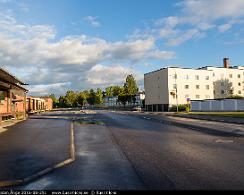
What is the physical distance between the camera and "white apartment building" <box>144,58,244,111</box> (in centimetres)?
7375

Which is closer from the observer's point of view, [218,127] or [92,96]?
[218,127]

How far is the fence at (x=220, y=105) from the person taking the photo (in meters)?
53.7

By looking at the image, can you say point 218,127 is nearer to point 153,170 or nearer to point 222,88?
point 153,170

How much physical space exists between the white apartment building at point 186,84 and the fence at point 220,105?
20.9ft

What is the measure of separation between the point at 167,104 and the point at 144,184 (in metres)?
67.3

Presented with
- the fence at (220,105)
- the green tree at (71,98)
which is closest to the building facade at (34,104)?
the fence at (220,105)

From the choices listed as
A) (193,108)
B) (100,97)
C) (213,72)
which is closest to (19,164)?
(193,108)

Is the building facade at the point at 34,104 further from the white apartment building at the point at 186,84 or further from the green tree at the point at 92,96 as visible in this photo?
the green tree at the point at 92,96

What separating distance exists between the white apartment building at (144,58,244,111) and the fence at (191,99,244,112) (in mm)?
6359

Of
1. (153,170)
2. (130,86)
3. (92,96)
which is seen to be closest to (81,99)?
(92,96)

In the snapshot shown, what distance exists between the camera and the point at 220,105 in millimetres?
57312

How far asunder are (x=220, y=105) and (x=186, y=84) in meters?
19.9

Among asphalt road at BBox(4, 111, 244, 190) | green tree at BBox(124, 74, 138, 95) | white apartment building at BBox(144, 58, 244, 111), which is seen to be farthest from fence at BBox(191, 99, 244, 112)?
green tree at BBox(124, 74, 138, 95)

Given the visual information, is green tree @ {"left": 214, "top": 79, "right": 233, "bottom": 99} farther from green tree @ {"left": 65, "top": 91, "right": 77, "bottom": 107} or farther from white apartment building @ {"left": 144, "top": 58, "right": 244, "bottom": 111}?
green tree @ {"left": 65, "top": 91, "right": 77, "bottom": 107}
